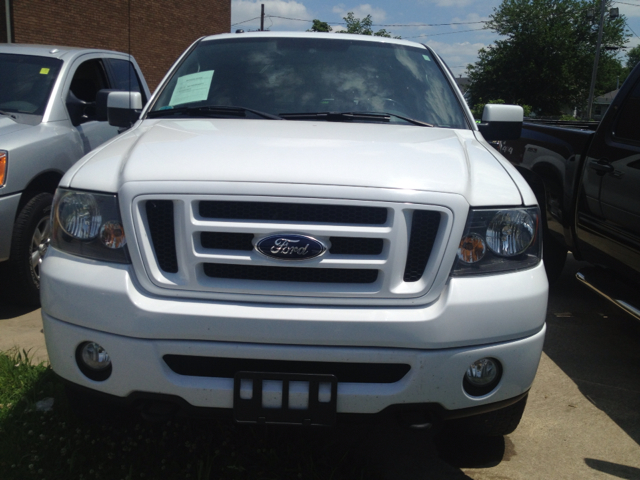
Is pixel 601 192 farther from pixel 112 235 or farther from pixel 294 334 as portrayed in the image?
pixel 112 235

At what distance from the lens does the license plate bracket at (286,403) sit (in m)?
2.06

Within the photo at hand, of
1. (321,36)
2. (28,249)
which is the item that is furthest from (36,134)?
(321,36)

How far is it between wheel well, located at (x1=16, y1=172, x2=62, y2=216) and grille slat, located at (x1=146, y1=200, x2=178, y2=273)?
261 centimetres

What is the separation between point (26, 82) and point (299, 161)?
12.6 ft

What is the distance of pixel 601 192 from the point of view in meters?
3.83

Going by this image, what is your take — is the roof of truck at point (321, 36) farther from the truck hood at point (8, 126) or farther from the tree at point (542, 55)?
the tree at point (542, 55)

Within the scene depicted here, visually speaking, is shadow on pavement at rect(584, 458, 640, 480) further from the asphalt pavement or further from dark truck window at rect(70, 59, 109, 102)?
dark truck window at rect(70, 59, 109, 102)

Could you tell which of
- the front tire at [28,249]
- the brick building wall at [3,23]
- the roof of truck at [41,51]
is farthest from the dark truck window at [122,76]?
the brick building wall at [3,23]

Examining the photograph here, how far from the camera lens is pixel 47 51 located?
17.8 feet

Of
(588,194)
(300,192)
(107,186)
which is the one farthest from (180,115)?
(588,194)

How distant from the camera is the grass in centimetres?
248

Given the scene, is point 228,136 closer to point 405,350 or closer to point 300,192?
point 300,192

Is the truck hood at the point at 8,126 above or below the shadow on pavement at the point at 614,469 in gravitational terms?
above

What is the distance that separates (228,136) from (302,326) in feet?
3.16
